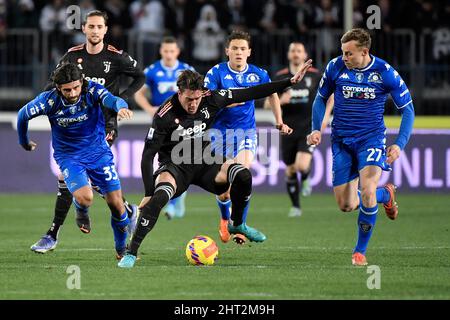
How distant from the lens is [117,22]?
21938 mm

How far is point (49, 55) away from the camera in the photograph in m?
22.0

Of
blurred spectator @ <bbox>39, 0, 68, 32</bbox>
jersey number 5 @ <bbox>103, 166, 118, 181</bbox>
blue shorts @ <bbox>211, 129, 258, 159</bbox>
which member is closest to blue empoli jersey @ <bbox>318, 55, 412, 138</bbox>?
blue shorts @ <bbox>211, 129, 258, 159</bbox>

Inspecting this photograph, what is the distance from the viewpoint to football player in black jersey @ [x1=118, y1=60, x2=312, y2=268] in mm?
10273

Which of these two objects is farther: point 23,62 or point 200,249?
point 23,62

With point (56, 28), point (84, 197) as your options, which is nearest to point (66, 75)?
point (84, 197)

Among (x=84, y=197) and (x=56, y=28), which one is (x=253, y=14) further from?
(x=84, y=197)

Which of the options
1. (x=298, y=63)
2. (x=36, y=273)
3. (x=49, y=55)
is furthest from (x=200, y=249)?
(x=49, y=55)

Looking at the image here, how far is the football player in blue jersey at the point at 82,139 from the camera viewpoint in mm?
10352

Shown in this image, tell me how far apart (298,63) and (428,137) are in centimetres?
401

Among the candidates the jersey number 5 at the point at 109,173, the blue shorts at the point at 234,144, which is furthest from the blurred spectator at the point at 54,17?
the jersey number 5 at the point at 109,173

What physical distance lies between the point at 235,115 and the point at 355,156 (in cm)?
194

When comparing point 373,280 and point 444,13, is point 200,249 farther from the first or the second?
point 444,13

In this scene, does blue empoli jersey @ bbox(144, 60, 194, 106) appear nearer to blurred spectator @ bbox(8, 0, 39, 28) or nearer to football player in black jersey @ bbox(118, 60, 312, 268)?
football player in black jersey @ bbox(118, 60, 312, 268)

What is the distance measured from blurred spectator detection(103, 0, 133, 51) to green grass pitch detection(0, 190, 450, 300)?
5.46 m
